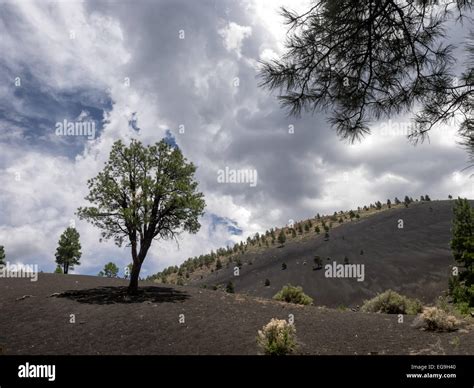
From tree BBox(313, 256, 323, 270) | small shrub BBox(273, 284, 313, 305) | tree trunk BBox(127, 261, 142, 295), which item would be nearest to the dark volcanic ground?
tree trunk BBox(127, 261, 142, 295)

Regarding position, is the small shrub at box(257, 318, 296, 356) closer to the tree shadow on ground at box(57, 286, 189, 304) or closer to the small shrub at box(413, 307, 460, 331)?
the small shrub at box(413, 307, 460, 331)

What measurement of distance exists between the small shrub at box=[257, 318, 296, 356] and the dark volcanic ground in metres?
0.30

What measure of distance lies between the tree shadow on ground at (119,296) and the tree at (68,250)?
87.4 feet

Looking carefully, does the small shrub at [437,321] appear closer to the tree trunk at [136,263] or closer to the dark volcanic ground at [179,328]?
the dark volcanic ground at [179,328]

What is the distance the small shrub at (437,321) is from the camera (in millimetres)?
10906

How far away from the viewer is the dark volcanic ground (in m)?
9.77

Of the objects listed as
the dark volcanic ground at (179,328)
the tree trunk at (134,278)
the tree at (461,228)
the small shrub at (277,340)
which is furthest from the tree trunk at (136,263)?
the tree at (461,228)

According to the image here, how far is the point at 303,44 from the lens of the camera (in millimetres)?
6469

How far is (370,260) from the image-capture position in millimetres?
44094

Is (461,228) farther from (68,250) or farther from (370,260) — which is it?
(68,250)

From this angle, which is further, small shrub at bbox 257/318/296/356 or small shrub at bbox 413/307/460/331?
small shrub at bbox 413/307/460/331
